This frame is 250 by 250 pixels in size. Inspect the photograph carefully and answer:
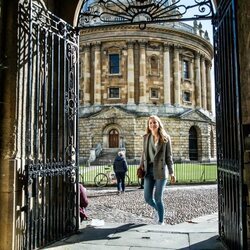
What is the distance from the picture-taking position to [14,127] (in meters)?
3.75

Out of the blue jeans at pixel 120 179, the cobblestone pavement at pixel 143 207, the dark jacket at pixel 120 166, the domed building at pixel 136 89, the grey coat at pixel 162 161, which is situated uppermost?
the domed building at pixel 136 89

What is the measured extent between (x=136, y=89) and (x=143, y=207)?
2891 centimetres

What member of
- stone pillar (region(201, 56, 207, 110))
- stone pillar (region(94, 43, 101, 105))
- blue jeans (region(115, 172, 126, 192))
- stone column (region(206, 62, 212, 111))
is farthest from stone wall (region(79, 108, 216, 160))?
blue jeans (region(115, 172, 126, 192))

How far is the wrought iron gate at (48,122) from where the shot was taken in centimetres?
386

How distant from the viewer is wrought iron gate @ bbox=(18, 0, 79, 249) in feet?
12.7

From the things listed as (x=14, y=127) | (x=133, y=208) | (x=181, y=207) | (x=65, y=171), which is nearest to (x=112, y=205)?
(x=133, y=208)

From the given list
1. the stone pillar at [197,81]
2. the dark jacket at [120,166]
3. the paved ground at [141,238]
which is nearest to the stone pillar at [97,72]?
the stone pillar at [197,81]

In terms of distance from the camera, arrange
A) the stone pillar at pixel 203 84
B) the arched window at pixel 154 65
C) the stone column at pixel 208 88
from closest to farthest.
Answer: the arched window at pixel 154 65
the stone pillar at pixel 203 84
the stone column at pixel 208 88

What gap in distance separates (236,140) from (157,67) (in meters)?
35.8

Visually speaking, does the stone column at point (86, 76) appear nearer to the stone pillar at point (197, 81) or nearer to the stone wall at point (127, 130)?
the stone wall at point (127, 130)

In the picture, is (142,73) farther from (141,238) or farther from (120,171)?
(141,238)

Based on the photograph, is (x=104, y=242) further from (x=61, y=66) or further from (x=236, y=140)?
(x=61, y=66)

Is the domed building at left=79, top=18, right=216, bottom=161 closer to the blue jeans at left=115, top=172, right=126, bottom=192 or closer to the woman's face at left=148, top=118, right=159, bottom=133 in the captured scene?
the blue jeans at left=115, top=172, right=126, bottom=192

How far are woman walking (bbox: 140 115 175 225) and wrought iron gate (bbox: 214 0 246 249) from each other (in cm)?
106
